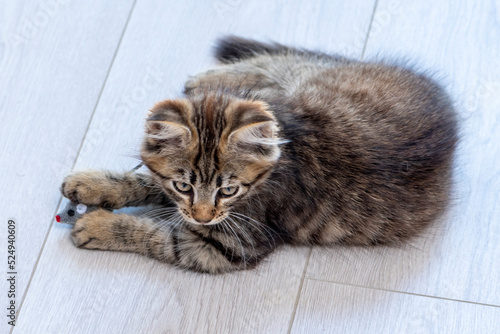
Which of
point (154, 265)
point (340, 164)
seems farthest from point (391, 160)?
point (154, 265)

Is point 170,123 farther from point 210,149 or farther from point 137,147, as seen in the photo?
point 137,147

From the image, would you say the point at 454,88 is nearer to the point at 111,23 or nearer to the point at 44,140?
the point at 111,23

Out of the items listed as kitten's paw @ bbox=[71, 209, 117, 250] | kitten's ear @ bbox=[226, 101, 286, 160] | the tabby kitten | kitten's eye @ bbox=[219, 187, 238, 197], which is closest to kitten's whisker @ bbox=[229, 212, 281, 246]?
the tabby kitten

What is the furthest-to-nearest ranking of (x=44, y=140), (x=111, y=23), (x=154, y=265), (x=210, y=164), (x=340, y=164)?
(x=111, y=23), (x=44, y=140), (x=154, y=265), (x=340, y=164), (x=210, y=164)

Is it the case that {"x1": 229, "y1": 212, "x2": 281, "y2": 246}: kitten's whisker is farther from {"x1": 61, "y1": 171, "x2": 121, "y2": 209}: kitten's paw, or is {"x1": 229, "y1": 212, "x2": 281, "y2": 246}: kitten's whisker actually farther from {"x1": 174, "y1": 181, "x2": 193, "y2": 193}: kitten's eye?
{"x1": 61, "y1": 171, "x2": 121, "y2": 209}: kitten's paw

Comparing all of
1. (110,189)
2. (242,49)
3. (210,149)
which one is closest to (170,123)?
(210,149)

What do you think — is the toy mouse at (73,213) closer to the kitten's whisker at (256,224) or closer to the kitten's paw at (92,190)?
the kitten's paw at (92,190)
